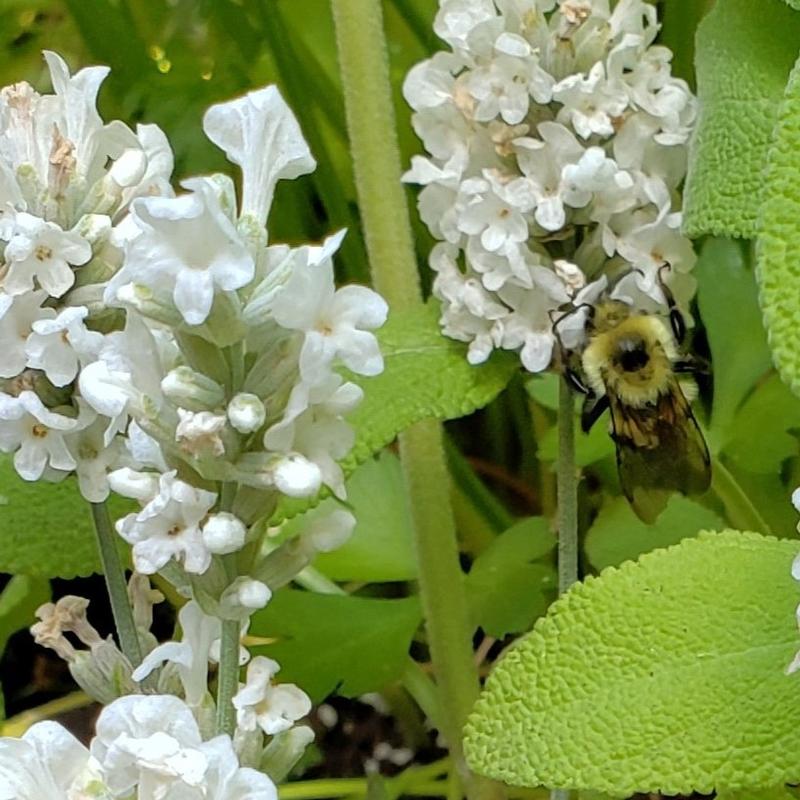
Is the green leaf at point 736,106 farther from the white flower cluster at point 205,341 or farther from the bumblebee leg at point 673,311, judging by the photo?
the white flower cluster at point 205,341

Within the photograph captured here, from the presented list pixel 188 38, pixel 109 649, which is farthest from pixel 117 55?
pixel 109 649

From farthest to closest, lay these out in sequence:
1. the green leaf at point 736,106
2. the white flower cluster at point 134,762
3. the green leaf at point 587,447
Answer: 1. the green leaf at point 587,447
2. the green leaf at point 736,106
3. the white flower cluster at point 134,762

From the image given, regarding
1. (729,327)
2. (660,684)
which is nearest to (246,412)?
(660,684)

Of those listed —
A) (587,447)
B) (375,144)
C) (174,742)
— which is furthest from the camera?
(587,447)

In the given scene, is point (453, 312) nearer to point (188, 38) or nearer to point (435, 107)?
point (435, 107)

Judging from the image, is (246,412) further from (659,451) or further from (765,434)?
(765,434)

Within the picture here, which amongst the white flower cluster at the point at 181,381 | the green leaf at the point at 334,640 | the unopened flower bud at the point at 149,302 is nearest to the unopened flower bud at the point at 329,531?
the white flower cluster at the point at 181,381
